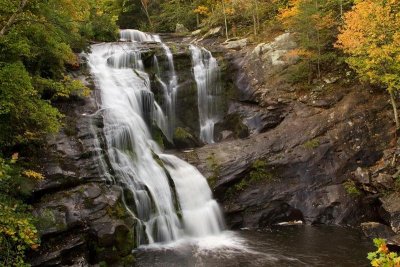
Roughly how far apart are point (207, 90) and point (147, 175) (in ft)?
26.7

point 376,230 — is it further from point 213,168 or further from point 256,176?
point 213,168

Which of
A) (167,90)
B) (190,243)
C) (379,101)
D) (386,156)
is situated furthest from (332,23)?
(190,243)

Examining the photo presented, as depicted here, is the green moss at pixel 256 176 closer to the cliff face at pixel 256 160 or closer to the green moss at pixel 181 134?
the cliff face at pixel 256 160

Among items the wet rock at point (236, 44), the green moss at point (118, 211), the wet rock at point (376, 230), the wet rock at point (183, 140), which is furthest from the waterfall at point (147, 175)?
the wet rock at point (236, 44)

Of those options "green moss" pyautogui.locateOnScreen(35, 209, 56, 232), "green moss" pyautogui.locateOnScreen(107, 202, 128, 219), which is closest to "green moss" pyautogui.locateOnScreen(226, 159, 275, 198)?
"green moss" pyautogui.locateOnScreen(107, 202, 128, 219)

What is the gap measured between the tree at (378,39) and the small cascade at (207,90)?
732cm

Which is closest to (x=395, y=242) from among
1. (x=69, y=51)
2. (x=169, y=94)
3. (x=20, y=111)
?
(x=20, y=111)

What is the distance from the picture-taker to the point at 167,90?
19.7m

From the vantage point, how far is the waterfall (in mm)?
12698

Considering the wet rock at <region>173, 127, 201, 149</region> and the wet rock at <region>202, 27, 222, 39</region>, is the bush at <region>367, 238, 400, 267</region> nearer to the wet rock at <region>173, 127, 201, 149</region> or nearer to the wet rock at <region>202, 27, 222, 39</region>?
the wet rock at <region>173, 127, 201, 149</region>

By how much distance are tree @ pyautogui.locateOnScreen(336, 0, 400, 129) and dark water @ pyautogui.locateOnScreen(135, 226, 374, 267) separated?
6.34m

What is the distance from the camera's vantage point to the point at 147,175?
44.6ft

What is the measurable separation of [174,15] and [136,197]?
2373 centimetres

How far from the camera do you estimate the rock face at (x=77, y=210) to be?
32.5 feet
